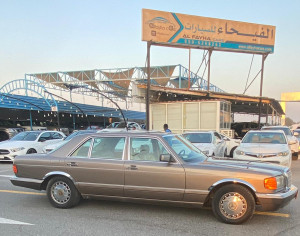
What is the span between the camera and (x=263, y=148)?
8469mm

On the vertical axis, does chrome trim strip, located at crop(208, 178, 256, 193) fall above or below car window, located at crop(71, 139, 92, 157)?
below

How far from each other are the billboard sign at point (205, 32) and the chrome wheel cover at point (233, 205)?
52.6 ft

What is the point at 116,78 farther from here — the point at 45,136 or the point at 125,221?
the point at 125,221

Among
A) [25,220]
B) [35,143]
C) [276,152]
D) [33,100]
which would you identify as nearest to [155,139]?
[25,220]

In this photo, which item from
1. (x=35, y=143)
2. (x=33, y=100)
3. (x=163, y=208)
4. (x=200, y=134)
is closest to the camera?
(x=163, y=208)

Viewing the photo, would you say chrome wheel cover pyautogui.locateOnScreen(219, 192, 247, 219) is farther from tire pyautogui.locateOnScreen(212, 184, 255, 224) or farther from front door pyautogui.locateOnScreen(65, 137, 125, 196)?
front door pyautogui.locateOnScreen(65, 137, 125, 196)

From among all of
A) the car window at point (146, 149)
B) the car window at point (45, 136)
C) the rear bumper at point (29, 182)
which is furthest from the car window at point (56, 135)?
the car window at point (146, 149)

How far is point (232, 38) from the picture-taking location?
2089 centimetres

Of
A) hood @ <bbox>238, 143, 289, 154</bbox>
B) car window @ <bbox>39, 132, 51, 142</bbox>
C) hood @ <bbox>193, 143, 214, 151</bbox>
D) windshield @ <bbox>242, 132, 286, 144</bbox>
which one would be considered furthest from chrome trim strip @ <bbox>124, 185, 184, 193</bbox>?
car window @ <bbox>39, 132, 51, 142</bbox>

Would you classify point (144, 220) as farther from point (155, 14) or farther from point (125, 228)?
point (155, 14)

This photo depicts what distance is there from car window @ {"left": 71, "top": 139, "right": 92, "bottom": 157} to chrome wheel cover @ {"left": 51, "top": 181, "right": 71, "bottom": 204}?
2.01ft

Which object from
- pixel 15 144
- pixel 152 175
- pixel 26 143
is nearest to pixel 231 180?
pixel 152 175

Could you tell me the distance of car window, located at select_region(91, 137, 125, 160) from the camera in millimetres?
4898

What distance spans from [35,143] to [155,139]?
381 inches
